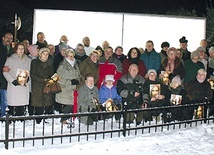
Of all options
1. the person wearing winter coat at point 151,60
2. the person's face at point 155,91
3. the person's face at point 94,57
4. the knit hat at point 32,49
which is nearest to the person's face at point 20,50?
the knit hat at point 32,49

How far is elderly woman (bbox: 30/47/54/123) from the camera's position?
26.8 ft

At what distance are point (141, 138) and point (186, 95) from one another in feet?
7.06

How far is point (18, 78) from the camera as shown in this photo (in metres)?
7.96

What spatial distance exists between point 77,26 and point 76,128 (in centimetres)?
450

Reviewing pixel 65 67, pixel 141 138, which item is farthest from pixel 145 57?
pixel 141 138

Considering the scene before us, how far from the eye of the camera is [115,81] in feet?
29.5

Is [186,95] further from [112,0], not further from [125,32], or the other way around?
[112,0]

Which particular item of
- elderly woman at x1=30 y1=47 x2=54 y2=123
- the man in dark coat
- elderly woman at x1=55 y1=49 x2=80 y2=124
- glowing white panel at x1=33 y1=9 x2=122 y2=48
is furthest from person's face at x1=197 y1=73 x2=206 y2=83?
the man in dark coat

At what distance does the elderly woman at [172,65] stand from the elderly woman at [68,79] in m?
2.22

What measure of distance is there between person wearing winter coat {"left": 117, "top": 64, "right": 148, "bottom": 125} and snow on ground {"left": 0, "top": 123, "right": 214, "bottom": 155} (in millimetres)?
1009

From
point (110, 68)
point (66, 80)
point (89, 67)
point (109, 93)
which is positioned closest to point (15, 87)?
point (66, 80)

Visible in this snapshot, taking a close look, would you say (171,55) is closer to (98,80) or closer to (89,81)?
(98,80)

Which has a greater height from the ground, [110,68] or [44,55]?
[44,55]

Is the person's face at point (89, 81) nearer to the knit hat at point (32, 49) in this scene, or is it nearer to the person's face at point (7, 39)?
the knit hat at point (32, 49)
